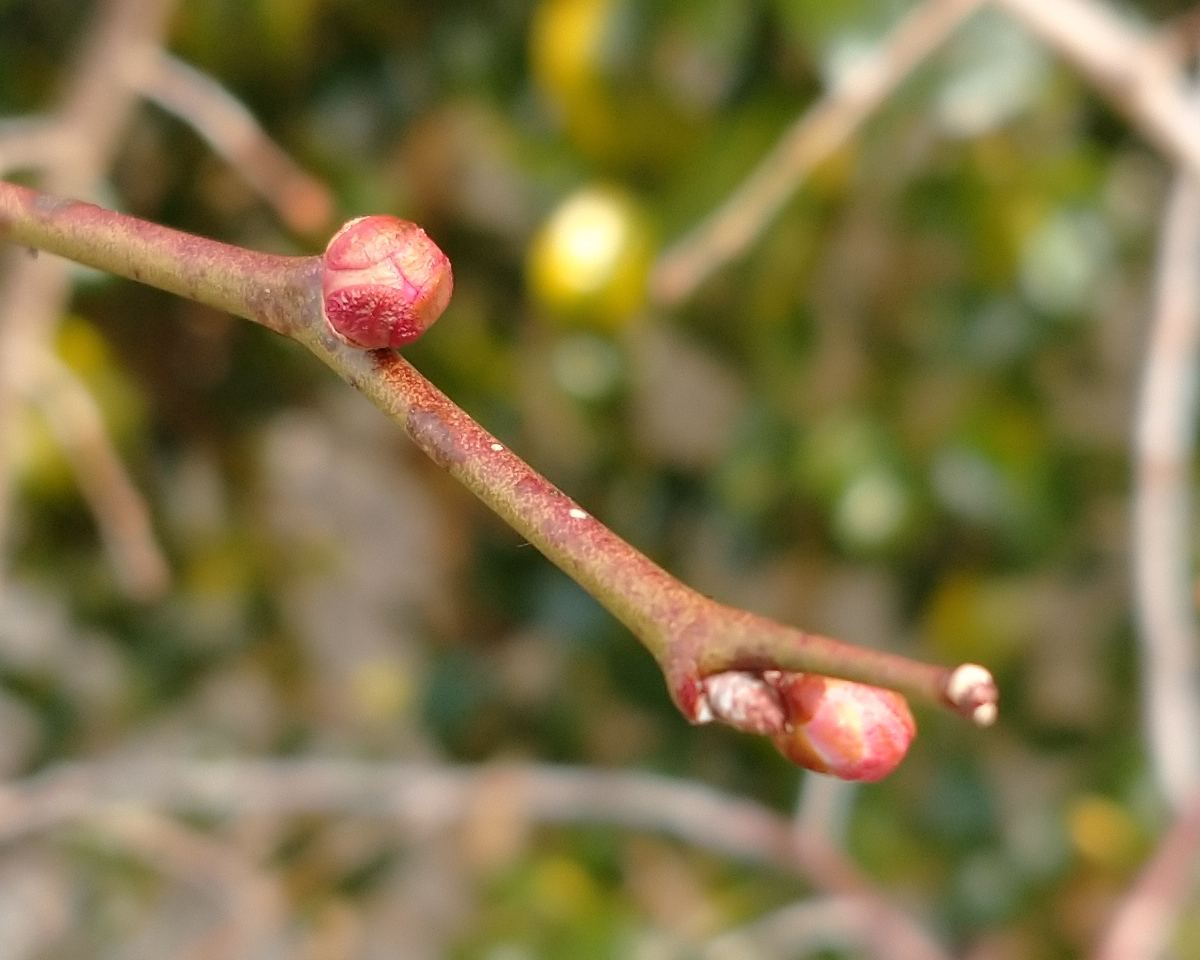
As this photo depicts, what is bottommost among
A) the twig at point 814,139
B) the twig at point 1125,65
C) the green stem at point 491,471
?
the green stem at point 491,471

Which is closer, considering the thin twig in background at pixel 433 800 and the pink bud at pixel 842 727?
the pink bud at pixel 842 727

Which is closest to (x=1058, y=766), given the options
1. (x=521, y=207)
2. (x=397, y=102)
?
(x=521, y=207)

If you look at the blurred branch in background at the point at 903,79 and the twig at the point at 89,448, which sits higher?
the twig at the point at 89,448

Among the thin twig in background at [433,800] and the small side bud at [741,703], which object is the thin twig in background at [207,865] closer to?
the thin twig in background at [433,800]

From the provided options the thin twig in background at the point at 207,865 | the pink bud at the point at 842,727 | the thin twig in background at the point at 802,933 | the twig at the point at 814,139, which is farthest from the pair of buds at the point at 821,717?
the thin twig in background at the point at 207,865

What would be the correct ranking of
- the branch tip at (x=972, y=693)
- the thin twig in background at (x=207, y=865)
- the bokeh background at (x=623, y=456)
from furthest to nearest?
the thin twig in background at (x=207, y=865) < the bokeh background at (x=623, y=456) < the branch tip at (x=972, y=693)

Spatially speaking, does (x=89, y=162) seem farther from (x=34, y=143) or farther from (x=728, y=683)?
(x=728, y=683)

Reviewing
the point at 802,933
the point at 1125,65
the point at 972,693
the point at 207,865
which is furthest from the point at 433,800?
the point at 972,693

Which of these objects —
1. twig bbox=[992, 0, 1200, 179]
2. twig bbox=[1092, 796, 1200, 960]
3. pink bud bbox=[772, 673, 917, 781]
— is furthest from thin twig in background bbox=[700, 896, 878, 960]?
pink bud bbox=[772, 673, 917, 781]
